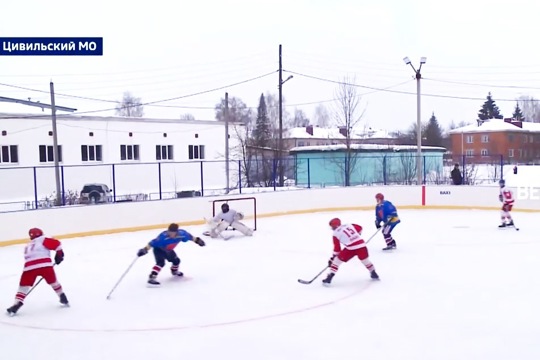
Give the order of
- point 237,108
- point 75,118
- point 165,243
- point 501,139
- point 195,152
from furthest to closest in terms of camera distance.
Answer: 1. point 237,108
2. point 501,139
3. point 195,152
4. point 75,118
5. point 165,243

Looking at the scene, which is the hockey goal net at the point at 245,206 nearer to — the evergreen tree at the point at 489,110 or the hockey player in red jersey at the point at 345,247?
the hockey player in red jersey at the point at 345,247

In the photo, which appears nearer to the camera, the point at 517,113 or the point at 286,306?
the point at 286,306

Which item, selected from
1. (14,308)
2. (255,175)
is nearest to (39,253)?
(14,308)

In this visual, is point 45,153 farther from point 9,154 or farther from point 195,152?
point 195,152

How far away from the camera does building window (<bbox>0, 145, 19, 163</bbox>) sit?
1967 centimetres

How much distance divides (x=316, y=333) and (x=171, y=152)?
21.1 meters

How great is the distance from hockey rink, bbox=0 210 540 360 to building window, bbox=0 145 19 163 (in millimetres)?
11682

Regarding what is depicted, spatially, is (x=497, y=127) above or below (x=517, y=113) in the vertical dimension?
below

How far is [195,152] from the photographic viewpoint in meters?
25.9

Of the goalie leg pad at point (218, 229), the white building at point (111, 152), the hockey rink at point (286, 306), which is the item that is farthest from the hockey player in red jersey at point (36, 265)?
the white building at point (111, 152)

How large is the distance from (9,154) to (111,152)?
4.22 meters

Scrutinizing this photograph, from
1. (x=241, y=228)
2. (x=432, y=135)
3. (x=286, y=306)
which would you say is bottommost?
(x=286, y=306)

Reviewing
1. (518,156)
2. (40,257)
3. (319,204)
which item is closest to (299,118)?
(518,156)

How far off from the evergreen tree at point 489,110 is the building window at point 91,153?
148ft
